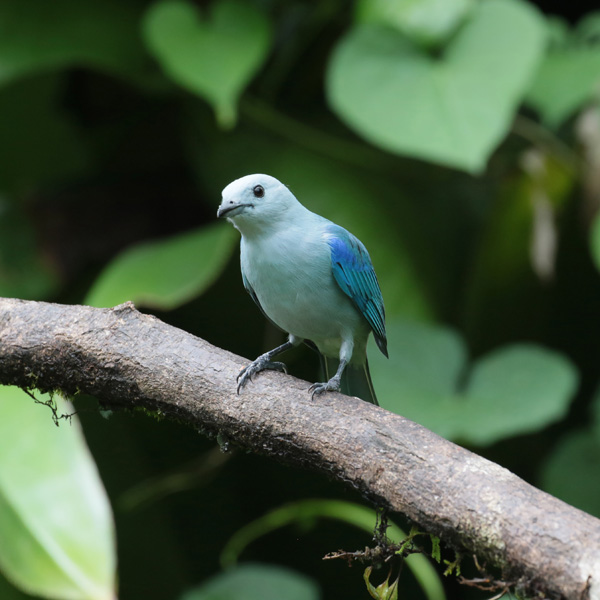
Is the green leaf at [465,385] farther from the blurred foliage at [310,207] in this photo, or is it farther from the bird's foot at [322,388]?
the bird's foot at [322,388]

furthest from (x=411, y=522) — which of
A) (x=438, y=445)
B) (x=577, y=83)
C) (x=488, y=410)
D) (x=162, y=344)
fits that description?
(x=577, y=83)

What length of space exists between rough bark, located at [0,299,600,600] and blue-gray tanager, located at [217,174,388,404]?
0.16 m

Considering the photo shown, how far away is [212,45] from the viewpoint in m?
3.72

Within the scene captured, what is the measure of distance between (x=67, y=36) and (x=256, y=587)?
2.81m

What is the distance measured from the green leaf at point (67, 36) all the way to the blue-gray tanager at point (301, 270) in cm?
228

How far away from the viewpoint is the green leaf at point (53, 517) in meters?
2.55

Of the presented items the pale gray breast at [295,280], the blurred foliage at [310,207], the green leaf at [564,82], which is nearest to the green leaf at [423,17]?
the blurred foliage at [310,207]

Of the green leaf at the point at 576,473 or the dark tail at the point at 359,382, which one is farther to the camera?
the green leaf at the point at 576,473

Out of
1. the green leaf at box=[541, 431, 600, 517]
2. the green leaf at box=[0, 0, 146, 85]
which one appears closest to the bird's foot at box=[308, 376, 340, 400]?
the green leaf at box=[541, 431, 600, 517]

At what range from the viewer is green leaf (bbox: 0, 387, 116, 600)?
2553mm

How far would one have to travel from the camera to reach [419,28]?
3.62m

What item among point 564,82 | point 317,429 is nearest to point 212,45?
point 564,82

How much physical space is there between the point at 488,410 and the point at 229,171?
186 cm

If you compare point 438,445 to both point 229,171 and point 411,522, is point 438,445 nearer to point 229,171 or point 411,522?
point 411,522
